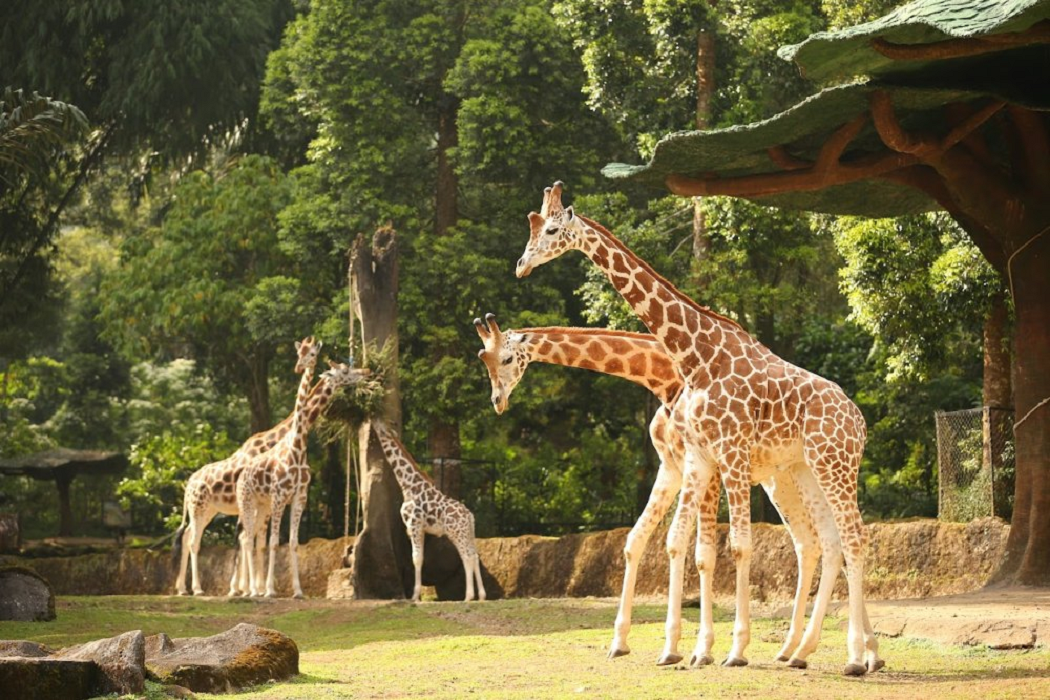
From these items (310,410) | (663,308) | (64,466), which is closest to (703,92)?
(310,410)

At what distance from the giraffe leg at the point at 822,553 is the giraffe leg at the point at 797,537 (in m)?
0.09

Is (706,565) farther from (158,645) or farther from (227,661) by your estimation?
(158,645)

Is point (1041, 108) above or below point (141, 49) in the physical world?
below

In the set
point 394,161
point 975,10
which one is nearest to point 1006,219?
point 975,10

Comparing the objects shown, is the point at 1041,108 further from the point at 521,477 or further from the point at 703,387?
the point at 521,477

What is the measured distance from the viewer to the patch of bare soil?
1336 centimetres

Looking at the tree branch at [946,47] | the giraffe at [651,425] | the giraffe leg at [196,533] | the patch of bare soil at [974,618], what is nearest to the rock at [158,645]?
the giraffe at [651,425]

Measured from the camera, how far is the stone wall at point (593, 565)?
62.7 ft

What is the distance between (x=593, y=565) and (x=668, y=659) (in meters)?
10.2

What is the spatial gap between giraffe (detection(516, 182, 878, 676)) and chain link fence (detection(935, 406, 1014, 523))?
714 cm

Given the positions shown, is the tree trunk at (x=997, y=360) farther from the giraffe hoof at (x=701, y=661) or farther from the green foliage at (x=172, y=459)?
the green foliage at (x=172, y=459)

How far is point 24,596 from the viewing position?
18.5m

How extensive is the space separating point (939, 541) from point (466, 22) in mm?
16160

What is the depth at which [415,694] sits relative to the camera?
11.4 metres
